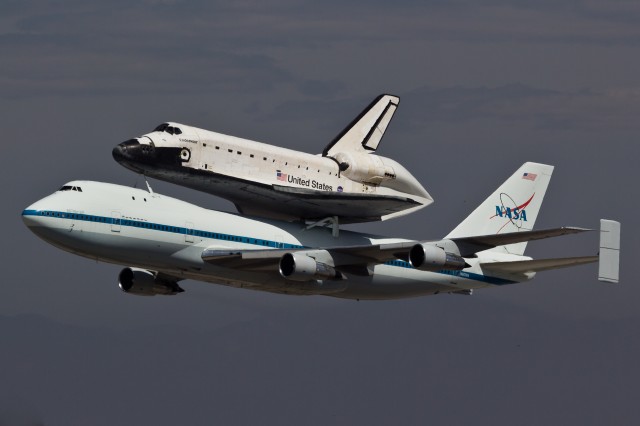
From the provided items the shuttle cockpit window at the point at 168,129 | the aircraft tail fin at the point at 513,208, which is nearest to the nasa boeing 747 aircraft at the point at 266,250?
the aircraft tail fin at the point at 513,208

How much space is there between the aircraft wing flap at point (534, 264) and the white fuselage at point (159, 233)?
8788 millimetres

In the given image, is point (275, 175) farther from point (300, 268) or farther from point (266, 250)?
point (300, 268)

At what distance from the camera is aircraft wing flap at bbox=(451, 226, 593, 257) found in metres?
79.9

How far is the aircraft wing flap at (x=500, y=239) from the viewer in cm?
7986

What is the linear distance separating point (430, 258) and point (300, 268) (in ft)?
23.3

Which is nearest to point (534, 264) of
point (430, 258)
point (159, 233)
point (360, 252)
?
point (430, 258)

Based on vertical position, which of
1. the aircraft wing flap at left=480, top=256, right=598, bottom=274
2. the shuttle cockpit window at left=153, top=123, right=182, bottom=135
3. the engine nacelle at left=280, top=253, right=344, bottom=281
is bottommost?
the engine nacelle at left=280, top=253, right=344, bottom=281

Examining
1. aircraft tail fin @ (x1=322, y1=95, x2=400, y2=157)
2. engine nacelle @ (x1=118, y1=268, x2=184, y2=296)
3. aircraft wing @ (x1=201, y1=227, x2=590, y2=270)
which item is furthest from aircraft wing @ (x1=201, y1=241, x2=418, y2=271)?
engine nacelle @ (x1=118, y1=268, x2=184, y2=296)

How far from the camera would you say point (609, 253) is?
86.4 metres

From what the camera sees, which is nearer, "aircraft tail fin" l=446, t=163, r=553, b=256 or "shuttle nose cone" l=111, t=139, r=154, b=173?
"shuttle nose cone" l=111, t=139, r=154, b=173

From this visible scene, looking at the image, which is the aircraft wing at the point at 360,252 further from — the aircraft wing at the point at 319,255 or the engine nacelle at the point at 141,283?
the engine nacelle at the point at 141,283

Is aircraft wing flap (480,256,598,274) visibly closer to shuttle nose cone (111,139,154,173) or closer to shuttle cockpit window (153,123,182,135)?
shuttle cockpit window (153,123,182,135)

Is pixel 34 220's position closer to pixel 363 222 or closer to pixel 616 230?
pixel 363 222

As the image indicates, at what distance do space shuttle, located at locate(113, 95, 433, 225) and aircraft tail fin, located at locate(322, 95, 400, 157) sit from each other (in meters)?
0.06
